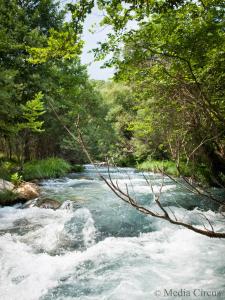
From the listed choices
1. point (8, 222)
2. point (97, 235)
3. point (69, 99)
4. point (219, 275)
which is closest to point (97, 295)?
point (219, 275)

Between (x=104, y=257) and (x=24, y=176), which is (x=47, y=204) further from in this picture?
(x=24, y=176)

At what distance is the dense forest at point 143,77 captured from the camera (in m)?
4.13

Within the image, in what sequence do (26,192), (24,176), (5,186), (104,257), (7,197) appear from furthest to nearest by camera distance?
(24,176) → (26,192) → (5,186) → (7,197) → (104,257)

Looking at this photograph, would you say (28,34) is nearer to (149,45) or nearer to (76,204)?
(76,204)

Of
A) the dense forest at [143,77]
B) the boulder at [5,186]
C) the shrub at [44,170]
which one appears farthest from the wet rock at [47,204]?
the shrub at [44,170]

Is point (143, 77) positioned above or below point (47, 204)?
above

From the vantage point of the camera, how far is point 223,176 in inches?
545

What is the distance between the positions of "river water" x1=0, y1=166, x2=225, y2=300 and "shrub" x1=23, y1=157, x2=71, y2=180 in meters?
8.37

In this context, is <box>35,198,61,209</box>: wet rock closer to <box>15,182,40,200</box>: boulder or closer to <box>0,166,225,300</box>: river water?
<box>0,166,225,300</box>: river water

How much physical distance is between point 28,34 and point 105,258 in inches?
685

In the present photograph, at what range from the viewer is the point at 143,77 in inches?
358

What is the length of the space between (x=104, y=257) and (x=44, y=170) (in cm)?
1429

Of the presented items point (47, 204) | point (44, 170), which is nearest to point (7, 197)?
point (47, 204)

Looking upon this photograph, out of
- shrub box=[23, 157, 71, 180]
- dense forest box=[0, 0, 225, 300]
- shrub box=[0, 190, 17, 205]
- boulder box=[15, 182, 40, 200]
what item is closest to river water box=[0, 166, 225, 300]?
dense forest box=[0, 0, 225, 300]
